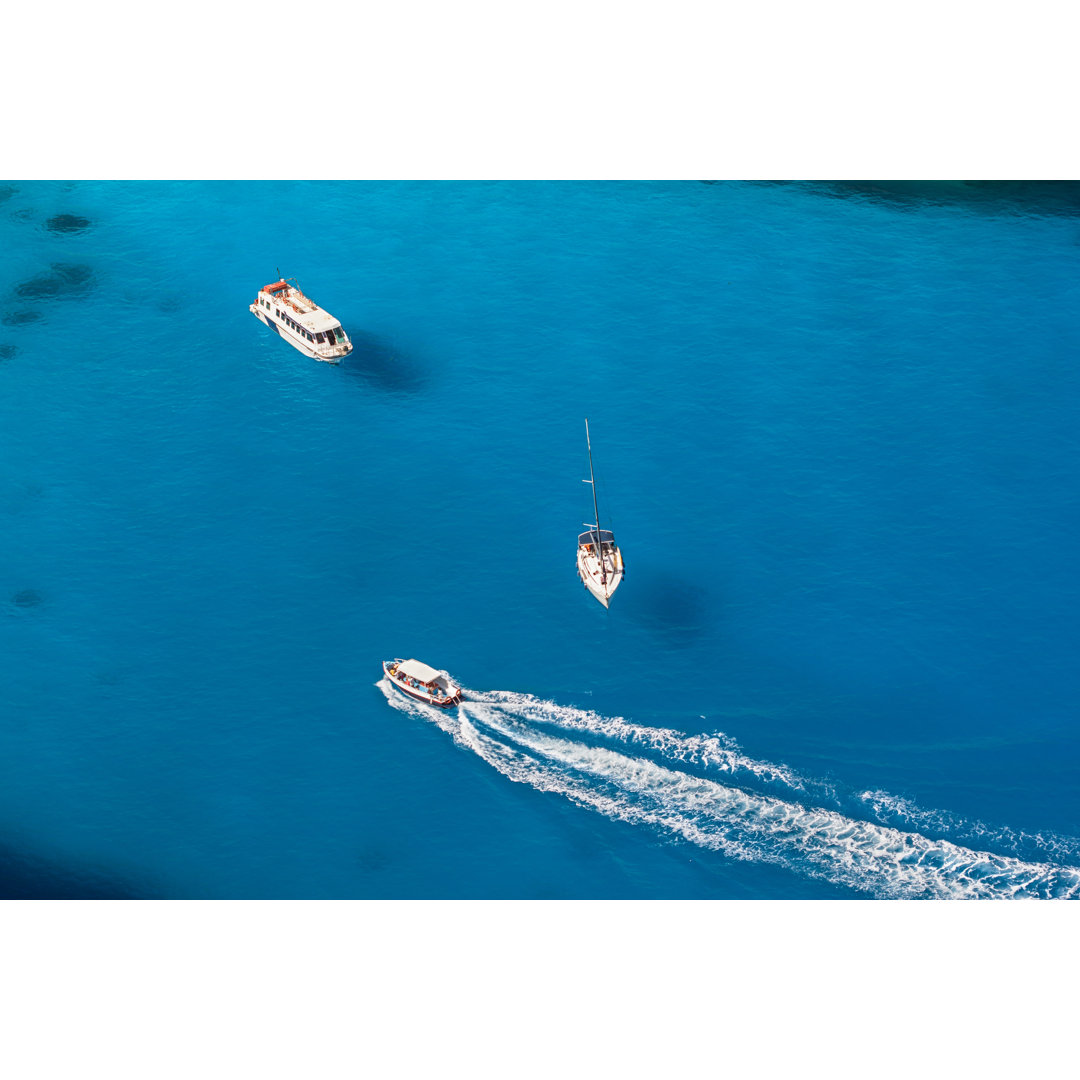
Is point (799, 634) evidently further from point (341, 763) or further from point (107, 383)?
point (107, 383)

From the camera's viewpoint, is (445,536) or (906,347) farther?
(906,347)

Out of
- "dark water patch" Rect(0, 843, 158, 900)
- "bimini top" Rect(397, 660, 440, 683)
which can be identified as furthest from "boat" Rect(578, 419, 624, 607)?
"dark water patch" Rect(0, 843, 158, 900)

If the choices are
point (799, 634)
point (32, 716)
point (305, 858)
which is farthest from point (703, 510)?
point (32, 716)

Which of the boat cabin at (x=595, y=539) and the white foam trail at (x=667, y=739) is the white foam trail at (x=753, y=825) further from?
the boat cabin at (x=595, y=539)

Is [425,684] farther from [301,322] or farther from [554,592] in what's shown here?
[301,322]

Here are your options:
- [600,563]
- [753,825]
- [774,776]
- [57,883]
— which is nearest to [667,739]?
[774,776]

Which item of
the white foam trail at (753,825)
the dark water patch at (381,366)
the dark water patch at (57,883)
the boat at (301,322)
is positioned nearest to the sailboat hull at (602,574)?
the white foam trail at (753,825)

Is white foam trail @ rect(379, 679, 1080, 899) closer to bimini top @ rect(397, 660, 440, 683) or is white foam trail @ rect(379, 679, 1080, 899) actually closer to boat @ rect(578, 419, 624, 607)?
bimini top @ rect(397, 660, 440, 683)
